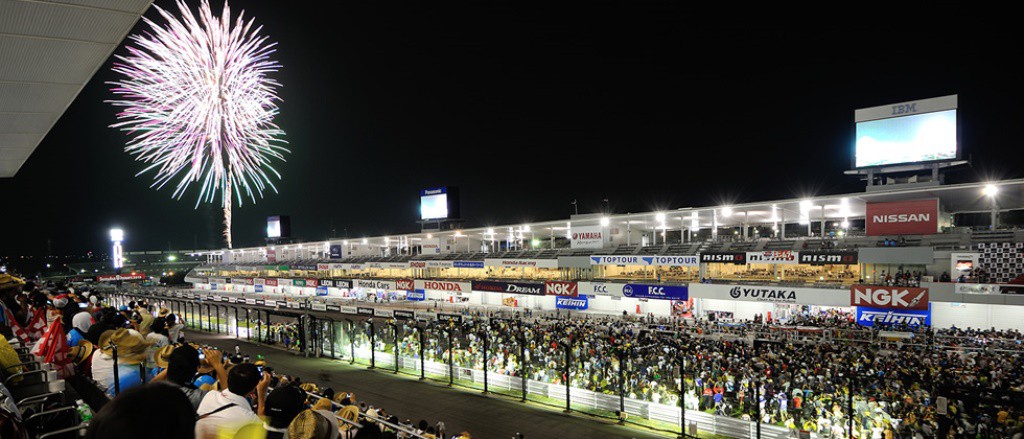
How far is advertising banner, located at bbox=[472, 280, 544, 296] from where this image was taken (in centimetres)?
3643

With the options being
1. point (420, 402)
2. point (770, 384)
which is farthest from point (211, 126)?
point (770, 384)

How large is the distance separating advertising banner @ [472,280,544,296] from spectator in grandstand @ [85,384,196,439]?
34.8 meters

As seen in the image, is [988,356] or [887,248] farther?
[887,248]

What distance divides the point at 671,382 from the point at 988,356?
9598 mm

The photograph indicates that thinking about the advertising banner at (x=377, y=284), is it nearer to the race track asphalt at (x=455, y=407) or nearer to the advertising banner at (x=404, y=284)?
the advertising banner at (x=404, y=284)

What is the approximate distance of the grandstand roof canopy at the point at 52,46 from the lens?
4.86 metres

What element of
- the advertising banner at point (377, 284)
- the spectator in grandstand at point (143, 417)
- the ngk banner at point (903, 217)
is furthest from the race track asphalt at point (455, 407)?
the advertising banner at point (377, 284)

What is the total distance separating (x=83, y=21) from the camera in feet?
16.8

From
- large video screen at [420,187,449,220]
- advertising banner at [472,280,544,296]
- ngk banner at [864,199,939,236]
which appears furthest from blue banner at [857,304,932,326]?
large video screen at [420,187,449,220]

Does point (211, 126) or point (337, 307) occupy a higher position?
point (211, 126)

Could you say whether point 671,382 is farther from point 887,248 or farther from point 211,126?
point 211,126

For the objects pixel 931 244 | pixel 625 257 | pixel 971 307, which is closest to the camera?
pixel 971 307

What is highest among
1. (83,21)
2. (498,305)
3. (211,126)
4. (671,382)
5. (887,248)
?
(211,126)

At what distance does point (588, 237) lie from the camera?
129 feet
